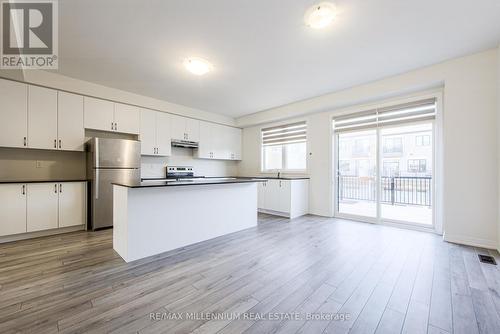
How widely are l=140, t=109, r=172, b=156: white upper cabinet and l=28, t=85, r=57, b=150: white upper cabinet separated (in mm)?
1354

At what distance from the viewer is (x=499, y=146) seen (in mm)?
2680

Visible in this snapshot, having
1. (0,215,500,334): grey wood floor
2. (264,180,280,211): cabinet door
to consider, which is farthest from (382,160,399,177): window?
(264,180,280,211): cabinet door

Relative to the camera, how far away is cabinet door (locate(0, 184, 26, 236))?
2.96m

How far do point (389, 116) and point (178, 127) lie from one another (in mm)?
4432

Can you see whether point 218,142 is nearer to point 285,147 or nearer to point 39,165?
point 285,147

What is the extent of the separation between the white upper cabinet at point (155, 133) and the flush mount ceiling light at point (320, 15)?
3.61 m

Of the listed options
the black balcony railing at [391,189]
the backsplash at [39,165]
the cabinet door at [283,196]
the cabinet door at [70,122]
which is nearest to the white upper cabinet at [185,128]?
the cabinet door at [70,122]

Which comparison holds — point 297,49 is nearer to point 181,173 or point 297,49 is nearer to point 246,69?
point 246,69

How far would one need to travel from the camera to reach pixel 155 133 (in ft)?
15.1

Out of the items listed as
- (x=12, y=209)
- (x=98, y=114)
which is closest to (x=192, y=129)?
(x=98, y=114)

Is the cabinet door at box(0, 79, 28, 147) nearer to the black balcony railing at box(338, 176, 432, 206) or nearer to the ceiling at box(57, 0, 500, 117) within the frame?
the ceiling at box(57, 0, 500, 117)

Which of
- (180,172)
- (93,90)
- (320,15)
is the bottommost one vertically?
(180,172)

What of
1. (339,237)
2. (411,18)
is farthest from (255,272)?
(411,18)

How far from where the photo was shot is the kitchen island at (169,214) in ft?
7.88
